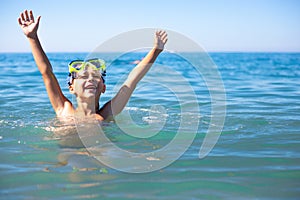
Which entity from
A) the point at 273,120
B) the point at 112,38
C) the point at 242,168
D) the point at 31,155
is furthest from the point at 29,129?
the point at 273,120

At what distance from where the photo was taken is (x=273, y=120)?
6.23 m

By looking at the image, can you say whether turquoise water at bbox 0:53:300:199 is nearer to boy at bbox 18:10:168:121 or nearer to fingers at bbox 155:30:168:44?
boy at bbox 18:10:168:121

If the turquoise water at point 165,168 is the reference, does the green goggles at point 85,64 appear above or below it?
above

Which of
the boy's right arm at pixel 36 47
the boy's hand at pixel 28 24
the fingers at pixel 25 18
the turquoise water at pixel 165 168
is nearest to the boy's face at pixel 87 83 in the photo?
the boy's right arm at pixel 36 47

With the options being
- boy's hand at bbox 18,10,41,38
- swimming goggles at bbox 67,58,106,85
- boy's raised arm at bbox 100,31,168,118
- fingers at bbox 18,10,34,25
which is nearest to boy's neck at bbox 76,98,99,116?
boy's raised arm at bbox 100,31,168,118

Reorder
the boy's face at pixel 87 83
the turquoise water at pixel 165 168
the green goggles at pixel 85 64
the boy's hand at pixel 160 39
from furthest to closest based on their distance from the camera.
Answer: the green goggles at pixel 85 64, the boy's face at pixel 87 83, the boy's hand at pixel 160 39, the turquoise water at pixel 165 168

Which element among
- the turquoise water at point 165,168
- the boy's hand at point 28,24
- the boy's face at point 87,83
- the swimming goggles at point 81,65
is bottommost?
the turquoise water at point 165,168

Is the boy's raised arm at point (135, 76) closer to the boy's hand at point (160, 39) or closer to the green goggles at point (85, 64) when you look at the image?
the boy's hand at point (160, 39)

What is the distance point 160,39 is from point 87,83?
115 cm

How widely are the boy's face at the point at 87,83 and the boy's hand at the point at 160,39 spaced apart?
919 millimetres

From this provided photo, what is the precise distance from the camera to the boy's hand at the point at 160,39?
16.0 ft

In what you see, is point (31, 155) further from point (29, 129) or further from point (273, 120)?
point (273, 120)

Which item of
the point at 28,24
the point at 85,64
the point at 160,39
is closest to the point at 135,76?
the point at 160,39

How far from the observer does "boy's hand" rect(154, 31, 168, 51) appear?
192 inches
